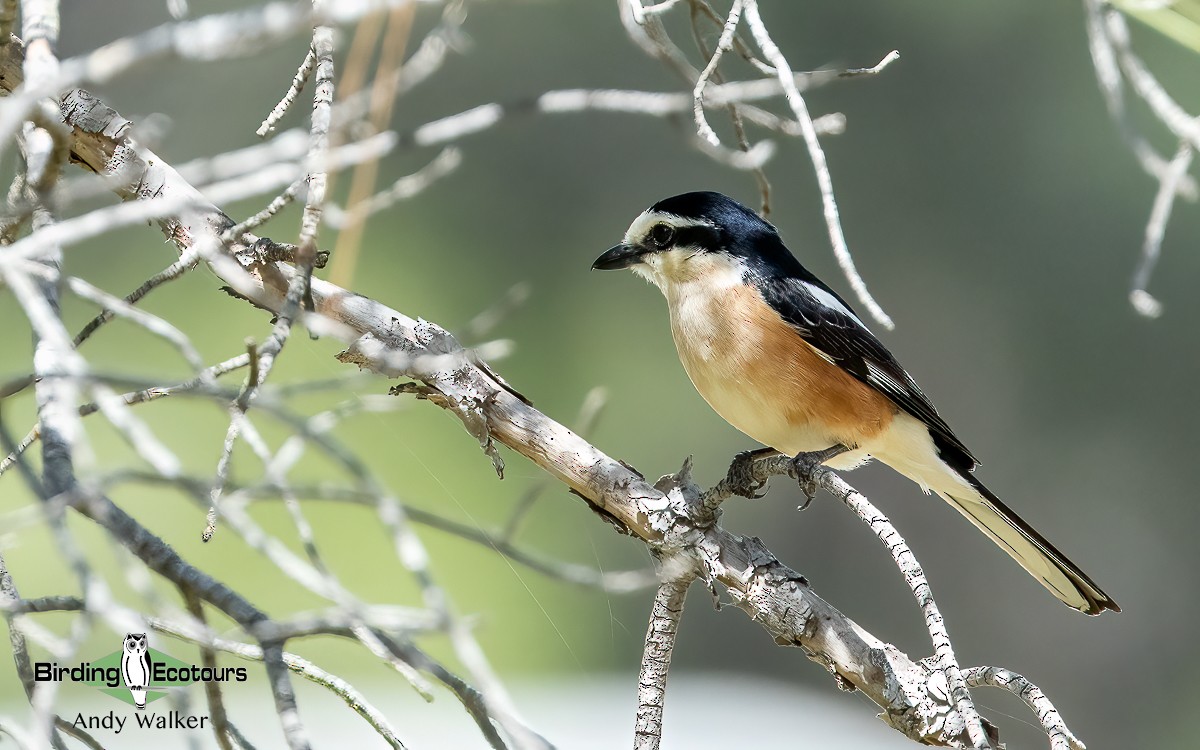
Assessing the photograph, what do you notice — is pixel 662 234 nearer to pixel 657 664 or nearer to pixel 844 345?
pixel 844 345

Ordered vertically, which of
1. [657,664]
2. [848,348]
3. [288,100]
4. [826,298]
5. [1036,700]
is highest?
[826,298]

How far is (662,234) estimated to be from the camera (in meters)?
3.30

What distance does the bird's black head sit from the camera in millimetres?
3258

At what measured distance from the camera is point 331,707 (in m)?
4.34

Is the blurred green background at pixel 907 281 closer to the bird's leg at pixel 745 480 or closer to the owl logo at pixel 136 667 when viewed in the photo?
the bird's leg at pixel 745 480

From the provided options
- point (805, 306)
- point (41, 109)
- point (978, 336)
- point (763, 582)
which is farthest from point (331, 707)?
point (978, 336)

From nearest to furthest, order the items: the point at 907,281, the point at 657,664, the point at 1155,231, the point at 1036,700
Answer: the point at 1155,231, the point at 1036,700, the point at 657,664, the point at 907,281

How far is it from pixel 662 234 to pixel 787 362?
614 millimetres

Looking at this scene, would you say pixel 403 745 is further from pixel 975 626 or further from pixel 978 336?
pixel 978 336

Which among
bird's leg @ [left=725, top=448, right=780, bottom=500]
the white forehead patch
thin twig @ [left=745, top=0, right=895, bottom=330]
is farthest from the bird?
thin twig @ [left=745, top=0, right=895, bottom=330]

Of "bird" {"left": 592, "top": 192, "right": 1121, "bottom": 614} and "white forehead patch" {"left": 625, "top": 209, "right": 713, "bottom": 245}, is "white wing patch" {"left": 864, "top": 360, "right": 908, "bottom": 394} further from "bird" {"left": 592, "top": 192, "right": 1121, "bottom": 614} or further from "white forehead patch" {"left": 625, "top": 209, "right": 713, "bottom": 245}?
"white forehead patch" {"left": 625, "top": 209, "right": 713, "bottom": 245}

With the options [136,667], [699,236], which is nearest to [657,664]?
[136,667]

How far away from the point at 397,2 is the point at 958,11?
8.56m

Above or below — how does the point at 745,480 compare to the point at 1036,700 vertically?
above
